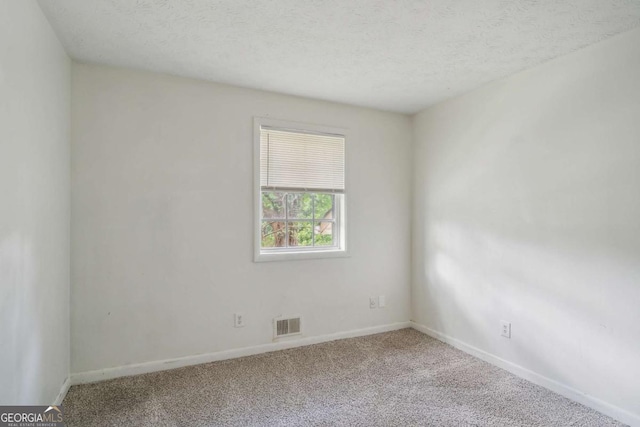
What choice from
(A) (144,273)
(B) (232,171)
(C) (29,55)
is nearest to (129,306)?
(A) (144,273)

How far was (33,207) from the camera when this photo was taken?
5.87 ft

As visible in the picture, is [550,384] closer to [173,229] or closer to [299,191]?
[299,191]

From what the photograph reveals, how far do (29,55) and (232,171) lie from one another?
149cm

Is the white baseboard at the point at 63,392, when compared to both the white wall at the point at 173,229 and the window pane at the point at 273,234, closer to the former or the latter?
the white wall at the point at 173,229

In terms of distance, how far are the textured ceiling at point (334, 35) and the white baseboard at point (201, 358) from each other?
233 centimetres

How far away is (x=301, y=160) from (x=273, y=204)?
0.52 metres

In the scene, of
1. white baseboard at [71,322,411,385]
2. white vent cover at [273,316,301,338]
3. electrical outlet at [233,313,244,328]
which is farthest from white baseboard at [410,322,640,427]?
electrical outlet at [233,313,244,328]

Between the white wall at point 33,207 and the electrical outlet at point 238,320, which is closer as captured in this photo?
the white wall at point 33,207

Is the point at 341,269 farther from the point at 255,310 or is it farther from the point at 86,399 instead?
the point at 86,399

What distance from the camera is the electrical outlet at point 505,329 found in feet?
8.99

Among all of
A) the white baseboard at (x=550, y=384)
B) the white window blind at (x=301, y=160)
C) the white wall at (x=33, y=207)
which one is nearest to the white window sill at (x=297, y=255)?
the white window blind at (x=301, y=160)

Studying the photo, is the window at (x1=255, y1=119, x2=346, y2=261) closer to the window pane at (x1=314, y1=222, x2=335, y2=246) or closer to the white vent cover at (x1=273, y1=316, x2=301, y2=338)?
the window pane at (x1=314, y1=222, x2=335, y2=246)

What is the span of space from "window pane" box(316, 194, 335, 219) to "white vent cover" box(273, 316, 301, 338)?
104 centimetres

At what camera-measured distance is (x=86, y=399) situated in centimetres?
225
